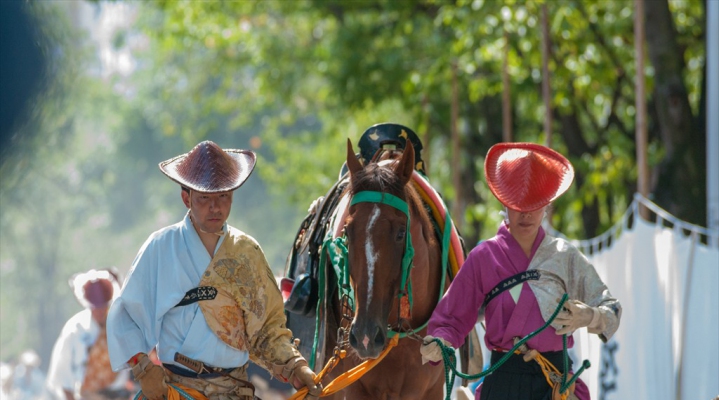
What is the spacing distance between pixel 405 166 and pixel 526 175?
0.94 meters

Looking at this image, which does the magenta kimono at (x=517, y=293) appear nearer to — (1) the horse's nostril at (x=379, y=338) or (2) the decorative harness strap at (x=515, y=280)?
(2) the decorative harness strap at (x=515, y=280)

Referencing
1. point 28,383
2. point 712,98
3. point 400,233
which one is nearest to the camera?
point 400,233

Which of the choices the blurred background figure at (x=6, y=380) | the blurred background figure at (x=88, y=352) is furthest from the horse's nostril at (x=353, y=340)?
the blurred background figure at (x=6, y=380)

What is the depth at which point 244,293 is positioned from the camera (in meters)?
5.54

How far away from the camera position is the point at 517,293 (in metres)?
5.41

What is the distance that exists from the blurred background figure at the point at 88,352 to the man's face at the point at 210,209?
4.70 meters

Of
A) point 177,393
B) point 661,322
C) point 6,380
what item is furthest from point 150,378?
point 6,380

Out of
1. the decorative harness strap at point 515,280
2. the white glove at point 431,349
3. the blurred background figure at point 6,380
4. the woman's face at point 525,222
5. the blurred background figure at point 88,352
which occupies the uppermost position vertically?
the woman's face at point 525,222

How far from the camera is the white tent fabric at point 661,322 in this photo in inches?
304

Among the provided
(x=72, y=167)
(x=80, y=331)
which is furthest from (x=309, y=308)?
(x=72, y=167)

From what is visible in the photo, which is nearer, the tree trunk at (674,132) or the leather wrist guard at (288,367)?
the leather wrist guard at (288,367)

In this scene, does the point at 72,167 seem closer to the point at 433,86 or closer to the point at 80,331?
the point at 433,86

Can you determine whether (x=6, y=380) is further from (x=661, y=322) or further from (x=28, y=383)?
(x=661, y=322)

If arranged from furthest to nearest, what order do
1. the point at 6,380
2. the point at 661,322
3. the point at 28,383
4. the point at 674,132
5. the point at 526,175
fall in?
1. the point at 6,380
2. the point at 28,383
3. the point at 674,132
4. the point at 661,322
5. the point at 526,175
